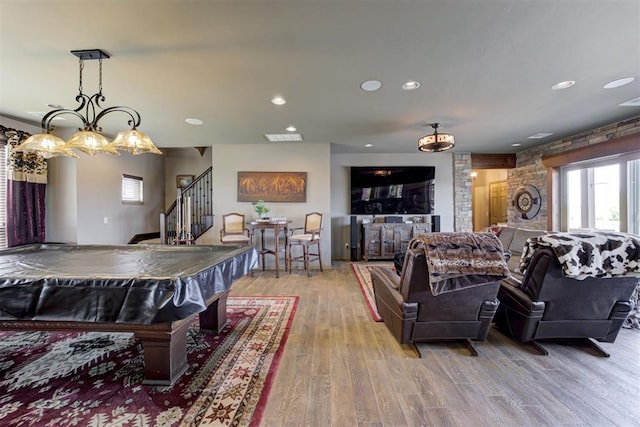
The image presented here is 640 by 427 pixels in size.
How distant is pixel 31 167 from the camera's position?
412 centimetres

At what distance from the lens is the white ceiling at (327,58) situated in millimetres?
1855

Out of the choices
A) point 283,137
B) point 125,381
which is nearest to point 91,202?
point 283,137

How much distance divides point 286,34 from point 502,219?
9.09 meters

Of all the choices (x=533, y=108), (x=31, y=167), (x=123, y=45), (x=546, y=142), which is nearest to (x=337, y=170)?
(x=533, y=108)

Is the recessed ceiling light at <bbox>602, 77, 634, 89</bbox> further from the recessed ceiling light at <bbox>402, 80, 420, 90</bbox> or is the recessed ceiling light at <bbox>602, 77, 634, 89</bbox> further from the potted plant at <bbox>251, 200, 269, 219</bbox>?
the potted plant at <bbox>251, 200, 269, 219</bbox>

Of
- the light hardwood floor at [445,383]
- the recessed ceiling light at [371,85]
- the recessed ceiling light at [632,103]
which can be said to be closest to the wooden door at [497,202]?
the recessed ceiling light at [632,103]

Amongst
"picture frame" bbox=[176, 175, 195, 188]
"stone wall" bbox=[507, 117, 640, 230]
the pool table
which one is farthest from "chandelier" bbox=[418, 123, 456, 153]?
"picture frame" bbox=[176, 175, 195, 188]

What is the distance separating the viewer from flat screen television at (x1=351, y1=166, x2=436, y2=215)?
651cm

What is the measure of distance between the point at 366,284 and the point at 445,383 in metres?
2.48

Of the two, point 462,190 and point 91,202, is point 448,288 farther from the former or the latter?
point 91,202

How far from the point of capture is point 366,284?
14.3ft

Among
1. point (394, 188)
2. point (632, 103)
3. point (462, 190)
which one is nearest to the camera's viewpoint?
point (632, 103)

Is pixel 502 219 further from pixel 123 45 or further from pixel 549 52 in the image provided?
pixel 123 45

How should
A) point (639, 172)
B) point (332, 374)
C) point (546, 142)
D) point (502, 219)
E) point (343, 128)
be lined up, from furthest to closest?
point (502, 219), point (546, 142), point (343, 128), point (639, 172), point (332, 374)
